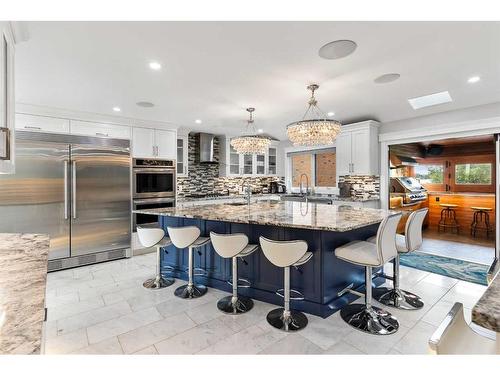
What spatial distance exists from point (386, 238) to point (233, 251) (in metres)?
1.40

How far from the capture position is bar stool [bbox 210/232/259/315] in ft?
8.28

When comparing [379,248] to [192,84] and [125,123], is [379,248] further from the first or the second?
[125,123]

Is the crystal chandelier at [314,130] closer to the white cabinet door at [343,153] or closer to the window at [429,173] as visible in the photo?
the white cabinet door at [343,153]

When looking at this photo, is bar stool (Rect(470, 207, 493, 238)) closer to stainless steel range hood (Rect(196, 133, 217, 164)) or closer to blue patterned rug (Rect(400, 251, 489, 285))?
blue patterned rug (Rect(400, 251, 489, 285))

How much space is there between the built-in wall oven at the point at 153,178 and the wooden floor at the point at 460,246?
491 cm

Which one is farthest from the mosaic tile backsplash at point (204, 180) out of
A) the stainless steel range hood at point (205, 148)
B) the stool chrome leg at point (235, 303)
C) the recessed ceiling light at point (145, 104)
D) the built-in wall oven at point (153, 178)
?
the stool chrome leg at point (235, 303)

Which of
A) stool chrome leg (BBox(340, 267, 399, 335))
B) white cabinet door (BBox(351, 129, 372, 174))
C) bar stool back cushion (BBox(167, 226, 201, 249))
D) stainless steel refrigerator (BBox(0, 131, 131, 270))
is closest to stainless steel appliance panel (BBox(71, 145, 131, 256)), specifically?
stainless steel refrigerator (BBox(0, 131, 131, 270))

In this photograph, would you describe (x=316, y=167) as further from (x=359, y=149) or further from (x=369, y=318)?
(x=369, y=318)

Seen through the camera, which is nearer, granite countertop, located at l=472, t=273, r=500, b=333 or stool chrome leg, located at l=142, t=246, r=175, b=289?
granite countertop, located at l=472, t=273, r=500, b=333

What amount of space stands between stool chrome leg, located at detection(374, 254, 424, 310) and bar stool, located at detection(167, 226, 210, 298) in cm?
201

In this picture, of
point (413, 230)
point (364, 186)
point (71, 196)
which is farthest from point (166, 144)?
point (413, 230)

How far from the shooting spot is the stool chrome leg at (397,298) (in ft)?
8.86

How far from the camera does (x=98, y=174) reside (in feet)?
13.9

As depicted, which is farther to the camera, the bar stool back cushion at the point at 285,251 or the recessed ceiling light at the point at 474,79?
the recessed ceiling light at the point at 474,79
